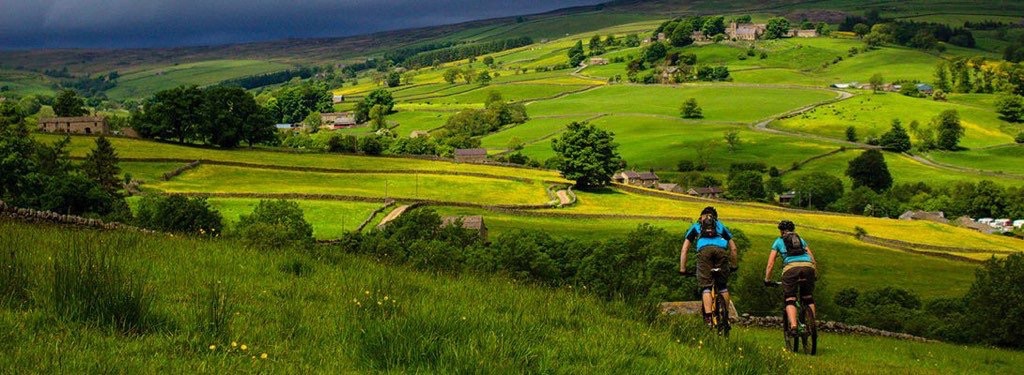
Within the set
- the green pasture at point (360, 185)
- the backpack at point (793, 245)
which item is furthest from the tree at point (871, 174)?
the backpack at point (793, 245)

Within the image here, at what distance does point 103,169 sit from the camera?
76.2m

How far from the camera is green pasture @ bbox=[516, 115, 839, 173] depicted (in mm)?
149125

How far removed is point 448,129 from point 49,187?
117m

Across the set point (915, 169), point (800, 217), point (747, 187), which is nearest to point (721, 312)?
point (800, 217)

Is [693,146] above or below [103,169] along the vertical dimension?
below

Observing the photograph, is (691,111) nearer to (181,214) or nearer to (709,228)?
(181,214)

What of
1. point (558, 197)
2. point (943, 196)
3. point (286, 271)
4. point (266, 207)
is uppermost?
point (286, 271)

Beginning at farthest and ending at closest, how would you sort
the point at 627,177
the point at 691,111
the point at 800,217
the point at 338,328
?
the point at 691,111, the point at 627,177, the point at 800,217, the point at 338,328

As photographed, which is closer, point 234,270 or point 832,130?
point 234,270

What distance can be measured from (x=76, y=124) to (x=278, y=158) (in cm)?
4470

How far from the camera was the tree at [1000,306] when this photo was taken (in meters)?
38.8

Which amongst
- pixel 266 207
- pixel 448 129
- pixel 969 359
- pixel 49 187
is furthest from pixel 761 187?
pixel 969 359

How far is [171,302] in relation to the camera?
8688 millimetres

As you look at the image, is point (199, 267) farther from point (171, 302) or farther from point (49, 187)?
point (49, 187)
